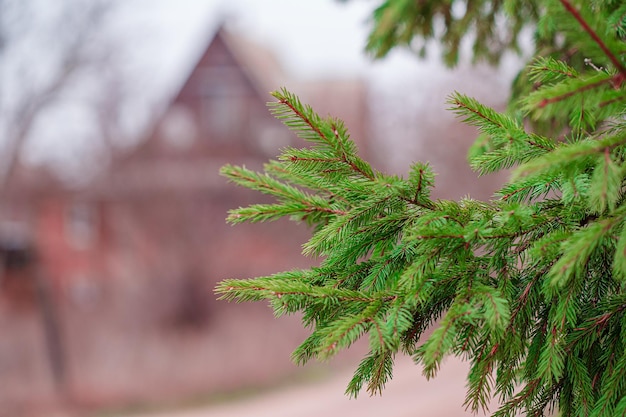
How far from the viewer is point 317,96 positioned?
23.0 metres

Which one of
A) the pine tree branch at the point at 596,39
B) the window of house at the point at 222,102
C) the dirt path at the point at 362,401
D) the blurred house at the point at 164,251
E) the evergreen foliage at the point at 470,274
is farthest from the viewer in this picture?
the window of house at the point at 222,102

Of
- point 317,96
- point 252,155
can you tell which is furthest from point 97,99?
point 317,96

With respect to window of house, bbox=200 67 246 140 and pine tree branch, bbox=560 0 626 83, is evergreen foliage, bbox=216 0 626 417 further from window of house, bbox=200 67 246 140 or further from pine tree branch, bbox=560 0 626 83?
window of house, bbox=200 67 246 140

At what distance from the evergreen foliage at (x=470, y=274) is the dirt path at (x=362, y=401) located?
810cm

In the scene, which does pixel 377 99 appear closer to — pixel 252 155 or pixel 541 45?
pixel 252 155

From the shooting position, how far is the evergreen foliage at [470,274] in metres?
1.46

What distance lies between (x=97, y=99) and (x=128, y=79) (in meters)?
1.03

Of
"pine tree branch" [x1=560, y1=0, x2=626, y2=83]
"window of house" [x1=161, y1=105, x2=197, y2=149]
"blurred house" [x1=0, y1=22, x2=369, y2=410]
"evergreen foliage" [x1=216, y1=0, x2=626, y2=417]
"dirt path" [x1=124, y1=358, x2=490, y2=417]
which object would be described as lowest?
"dirt path" [x1=124, y1=358, x2=490, y2=417]

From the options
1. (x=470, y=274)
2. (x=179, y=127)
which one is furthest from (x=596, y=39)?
(x=179, y=127)

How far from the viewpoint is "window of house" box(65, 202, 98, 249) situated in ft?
65.3

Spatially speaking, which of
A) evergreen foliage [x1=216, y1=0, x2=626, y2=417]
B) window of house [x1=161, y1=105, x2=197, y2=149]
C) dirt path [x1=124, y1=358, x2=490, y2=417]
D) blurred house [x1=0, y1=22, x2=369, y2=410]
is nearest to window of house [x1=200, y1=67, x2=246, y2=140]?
blurred house [x1=0, y1=22, x2=369, y2=410]

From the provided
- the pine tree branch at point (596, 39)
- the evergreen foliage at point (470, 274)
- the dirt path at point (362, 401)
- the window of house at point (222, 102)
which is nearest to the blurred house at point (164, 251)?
the window of house at point (222, 102)

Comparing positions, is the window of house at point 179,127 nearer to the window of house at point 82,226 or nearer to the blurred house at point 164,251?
the blurred house at point 164,251

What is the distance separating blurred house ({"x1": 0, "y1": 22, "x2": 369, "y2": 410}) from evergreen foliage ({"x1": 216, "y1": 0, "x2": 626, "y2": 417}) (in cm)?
1274
